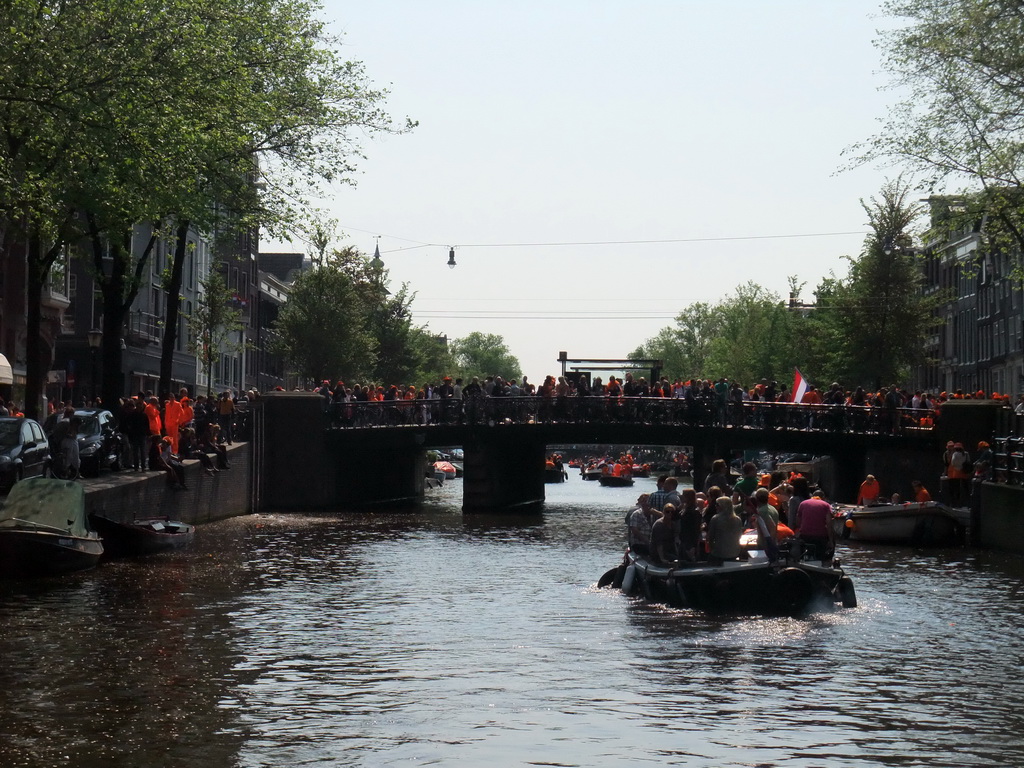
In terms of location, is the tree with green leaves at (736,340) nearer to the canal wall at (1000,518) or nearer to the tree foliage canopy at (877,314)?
the tree foliage canopy at (877,314)

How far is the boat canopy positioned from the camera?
1101 inches

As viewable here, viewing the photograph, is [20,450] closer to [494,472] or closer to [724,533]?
[724,533]

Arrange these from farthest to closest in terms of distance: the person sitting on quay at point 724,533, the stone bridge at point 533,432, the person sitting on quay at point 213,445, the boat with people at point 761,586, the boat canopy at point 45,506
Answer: the stone bridge at point 533,432
the person sitting on quay at point 213,445
the boat canopy at point 45,506
the person sitting on quay at point 724,533
the boat with people at point 761,586

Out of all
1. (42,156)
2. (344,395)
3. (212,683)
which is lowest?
(212,683)

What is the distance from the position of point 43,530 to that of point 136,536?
197 inches

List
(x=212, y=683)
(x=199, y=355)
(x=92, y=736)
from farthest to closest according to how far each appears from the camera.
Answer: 1. (x=199, y=355)
2. (x=212, y=683)
3. (x=92, y=736)

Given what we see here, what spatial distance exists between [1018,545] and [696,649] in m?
18.1

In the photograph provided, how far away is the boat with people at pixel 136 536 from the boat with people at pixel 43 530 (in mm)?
2551

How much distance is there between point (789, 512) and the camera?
26.4m

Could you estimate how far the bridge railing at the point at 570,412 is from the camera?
174 ft

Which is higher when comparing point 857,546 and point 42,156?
point 42,156

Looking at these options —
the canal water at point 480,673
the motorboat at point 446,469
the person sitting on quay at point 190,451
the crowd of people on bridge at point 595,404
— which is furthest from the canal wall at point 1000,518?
the motorboat at point 446,469

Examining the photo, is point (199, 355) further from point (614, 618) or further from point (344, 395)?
point (614, 618)

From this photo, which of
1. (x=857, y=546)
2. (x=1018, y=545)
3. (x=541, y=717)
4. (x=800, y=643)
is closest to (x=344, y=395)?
(x=857, y=546)
